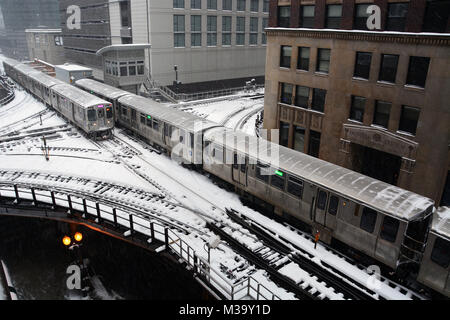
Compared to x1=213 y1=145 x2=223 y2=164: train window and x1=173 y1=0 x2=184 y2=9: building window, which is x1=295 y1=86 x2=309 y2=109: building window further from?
x1=173 y1=0 x2=184 y2=9: building window

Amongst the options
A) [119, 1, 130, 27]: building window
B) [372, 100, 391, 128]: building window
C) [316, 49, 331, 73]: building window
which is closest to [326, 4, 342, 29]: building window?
[316, 49, 331, 73]: building window

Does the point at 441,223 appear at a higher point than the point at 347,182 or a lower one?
lower

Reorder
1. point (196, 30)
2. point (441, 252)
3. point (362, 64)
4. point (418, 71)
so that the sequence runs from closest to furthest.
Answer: point (441, 252), point (418, 71), point (362, 64), point (196, 30)

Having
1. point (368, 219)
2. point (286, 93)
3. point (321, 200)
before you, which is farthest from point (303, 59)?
point (368, 219)

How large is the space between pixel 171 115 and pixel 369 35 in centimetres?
1361

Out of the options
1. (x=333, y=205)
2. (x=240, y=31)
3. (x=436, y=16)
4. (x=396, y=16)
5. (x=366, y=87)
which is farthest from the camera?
(x=240, y=31)

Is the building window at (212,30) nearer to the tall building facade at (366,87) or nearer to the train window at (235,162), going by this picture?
the tall building facade at (366,87)

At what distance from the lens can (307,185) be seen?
14.6 metres

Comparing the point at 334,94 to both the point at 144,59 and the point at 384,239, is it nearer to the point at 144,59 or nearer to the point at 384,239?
the point at 384,239

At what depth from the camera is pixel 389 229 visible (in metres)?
12.2

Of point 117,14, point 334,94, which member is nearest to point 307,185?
point 334,94

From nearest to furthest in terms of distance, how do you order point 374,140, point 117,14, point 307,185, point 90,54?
point 307,185 < point 374,140 < point 117,14 < point 90,54

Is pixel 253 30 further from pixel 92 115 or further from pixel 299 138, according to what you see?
pixel 92 115
